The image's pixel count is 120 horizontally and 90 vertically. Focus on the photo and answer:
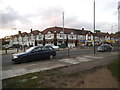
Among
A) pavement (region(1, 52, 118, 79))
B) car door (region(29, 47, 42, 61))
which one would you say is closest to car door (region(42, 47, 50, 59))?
car door (region(29, 47, 42, 61))

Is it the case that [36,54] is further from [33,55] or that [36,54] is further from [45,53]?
[45,53]

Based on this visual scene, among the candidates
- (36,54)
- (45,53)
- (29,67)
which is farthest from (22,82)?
(45,53)

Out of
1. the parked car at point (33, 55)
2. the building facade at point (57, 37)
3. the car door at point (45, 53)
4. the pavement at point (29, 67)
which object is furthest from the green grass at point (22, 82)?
the building facade at point (57, 37)

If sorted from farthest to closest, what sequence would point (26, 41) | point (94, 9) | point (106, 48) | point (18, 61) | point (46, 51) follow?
point (26, 41)
point (106, 48)
point (94, 9)
point (46, 51)
point (18, 61)

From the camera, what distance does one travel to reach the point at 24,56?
8.59 metres

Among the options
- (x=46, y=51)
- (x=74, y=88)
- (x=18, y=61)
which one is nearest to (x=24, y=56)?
(x=18, y=61)

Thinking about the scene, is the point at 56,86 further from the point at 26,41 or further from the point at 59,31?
the point at 26,41

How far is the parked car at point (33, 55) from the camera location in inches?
333

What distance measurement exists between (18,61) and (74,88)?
6657 millimetres

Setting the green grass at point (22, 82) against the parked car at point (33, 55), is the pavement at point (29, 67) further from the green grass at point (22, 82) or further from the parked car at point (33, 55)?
the green grass at point (22, 82)

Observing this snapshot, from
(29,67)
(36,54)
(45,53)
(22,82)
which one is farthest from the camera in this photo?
(45,53)

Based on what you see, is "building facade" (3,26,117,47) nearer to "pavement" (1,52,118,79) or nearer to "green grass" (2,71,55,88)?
"pavement" (1,52,118,79)

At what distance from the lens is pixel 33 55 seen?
907 centimetres

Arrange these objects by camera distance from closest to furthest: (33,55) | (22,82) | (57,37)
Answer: (22,82), (33,55), (57,37)
